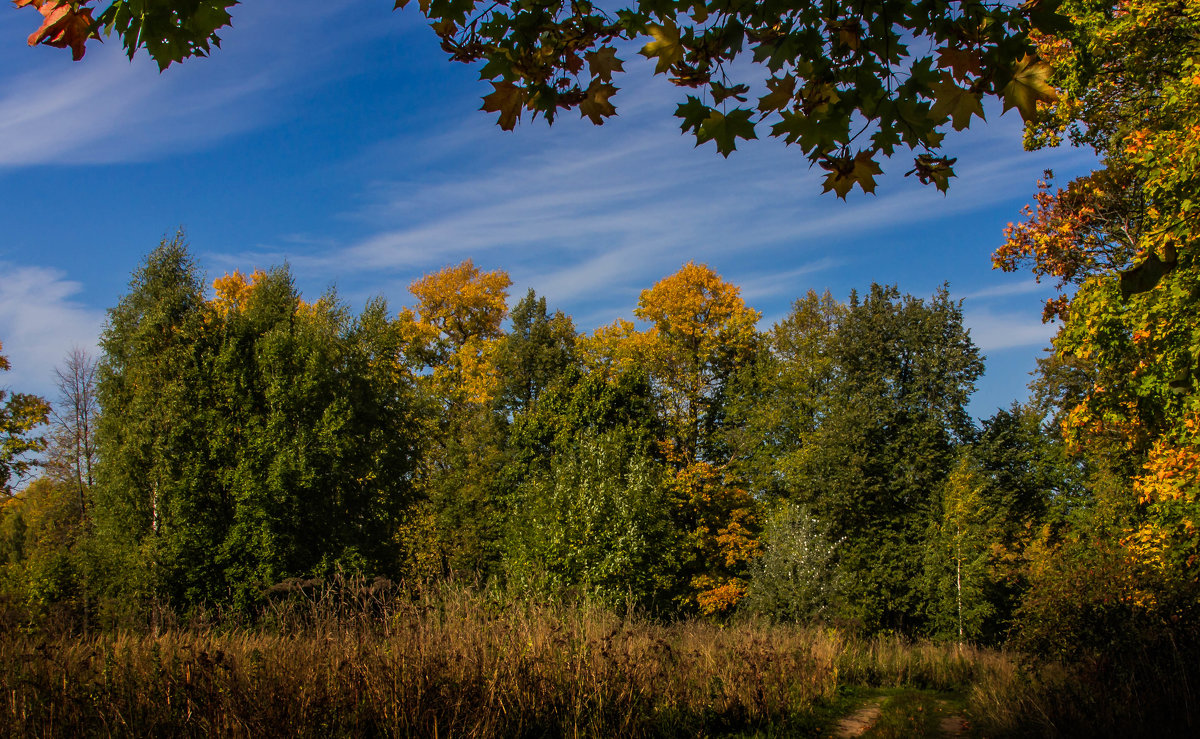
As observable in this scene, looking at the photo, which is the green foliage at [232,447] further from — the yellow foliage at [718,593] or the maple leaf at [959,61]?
the maple leaf at [959,61]

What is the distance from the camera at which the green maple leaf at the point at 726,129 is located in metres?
3.12

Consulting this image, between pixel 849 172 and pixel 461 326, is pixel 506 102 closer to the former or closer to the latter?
pixel 849 172

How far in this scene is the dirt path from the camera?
29.9 ft

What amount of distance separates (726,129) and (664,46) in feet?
1.77

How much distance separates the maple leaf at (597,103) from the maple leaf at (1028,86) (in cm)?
180

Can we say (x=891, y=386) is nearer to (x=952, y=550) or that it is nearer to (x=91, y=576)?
(x=952, y=550)

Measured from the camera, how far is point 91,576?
2127 cm

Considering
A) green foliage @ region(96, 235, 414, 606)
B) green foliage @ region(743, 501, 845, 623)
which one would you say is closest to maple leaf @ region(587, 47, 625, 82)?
green foliage @ region(743, 501, 845, 623)

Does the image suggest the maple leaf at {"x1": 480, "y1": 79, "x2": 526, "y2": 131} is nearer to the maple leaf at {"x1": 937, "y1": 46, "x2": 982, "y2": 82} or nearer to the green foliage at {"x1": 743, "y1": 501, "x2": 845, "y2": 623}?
the maple leaf at {"x1": 937, "y1": 46, "x2": 982, "y2": 82}

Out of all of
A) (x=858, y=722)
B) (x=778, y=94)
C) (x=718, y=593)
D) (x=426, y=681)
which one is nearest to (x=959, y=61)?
(x=778, y=94)

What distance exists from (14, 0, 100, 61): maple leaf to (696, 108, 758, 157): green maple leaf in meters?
2.48

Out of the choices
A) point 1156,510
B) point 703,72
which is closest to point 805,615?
point 1156,510

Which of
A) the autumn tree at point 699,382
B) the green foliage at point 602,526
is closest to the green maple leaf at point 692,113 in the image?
the green foliage at point 602,526

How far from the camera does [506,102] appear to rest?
10.7ft
